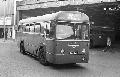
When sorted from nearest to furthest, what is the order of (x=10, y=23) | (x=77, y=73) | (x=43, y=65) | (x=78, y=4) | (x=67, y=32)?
(x=77, y=73), (x=67, y=32), (x=43, y=65), (x=78, y=4), (x=10, y=23)

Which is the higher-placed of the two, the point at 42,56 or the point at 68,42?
the point at 68,42

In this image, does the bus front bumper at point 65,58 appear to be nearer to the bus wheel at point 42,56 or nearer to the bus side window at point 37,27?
the bus wheel at point 42,56

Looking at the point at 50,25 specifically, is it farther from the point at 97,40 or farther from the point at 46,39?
the point at 97,40

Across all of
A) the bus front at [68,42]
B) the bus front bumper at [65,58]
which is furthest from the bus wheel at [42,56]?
the bus front at [68,42]

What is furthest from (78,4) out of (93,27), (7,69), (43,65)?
(7,69)

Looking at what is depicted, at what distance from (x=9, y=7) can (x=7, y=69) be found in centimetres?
4779

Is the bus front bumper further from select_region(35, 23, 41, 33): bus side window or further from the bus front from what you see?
select_region(35, 23, 41, 33): bus side window

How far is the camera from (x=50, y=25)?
1456 centimetres

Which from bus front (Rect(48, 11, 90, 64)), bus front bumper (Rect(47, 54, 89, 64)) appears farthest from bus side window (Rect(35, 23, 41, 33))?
bus front bumper (Rect(47, 54, 89, 64))

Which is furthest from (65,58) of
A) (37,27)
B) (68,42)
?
(37,27)

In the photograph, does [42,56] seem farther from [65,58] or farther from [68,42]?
[68,42]

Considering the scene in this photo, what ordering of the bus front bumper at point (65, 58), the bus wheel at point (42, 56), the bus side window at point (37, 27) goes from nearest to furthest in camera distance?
the bus front bumper at point (65, 58) → the bus wheel at point (42, 56) → the bus side window at point (37, 27)

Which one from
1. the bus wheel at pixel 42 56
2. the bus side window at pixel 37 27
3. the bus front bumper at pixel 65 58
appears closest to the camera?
the bus front bumper at pixel 65 58

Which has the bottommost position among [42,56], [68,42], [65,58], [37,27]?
[42,56]
